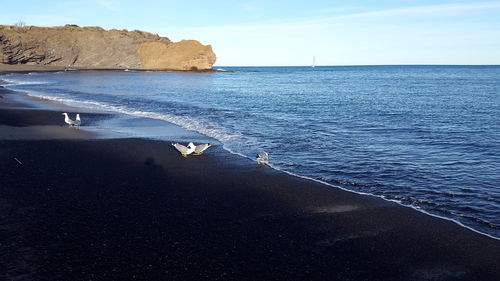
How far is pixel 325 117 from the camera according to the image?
84.0 ft

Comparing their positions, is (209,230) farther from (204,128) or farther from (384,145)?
(204,128)

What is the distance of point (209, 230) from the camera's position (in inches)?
288

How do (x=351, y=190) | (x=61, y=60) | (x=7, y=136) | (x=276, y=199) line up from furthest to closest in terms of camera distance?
(x=61, y=60) < (x=7, y=136) < (x=351, y=190) < (x=276, y=199)

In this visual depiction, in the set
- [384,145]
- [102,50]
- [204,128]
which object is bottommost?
[384,145]

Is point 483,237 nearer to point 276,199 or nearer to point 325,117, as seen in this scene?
point 276,199

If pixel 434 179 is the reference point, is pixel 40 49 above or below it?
above

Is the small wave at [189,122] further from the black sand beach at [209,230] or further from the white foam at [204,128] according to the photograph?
the black sand beach at [209,230]

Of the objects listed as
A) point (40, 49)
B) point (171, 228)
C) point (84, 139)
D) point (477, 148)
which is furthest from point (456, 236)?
point (40, 49)

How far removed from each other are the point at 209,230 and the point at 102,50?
130 metres

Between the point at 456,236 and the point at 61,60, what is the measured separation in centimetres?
12634

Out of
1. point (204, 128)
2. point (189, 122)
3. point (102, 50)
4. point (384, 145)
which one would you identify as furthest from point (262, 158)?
point (102, 50)

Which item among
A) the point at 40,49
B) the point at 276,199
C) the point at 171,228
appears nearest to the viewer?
the point at 171,228

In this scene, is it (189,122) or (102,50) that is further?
(102,50)

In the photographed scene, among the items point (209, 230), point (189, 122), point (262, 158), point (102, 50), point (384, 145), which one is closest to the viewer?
point (209, 230)
